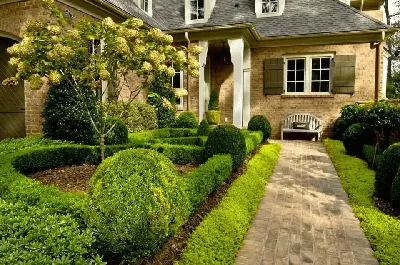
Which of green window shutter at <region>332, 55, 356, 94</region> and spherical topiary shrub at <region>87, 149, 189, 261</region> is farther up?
green window shutter at <region>332, 55, 356, 94</region>

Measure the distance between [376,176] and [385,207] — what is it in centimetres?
60

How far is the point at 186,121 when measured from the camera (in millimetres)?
11891

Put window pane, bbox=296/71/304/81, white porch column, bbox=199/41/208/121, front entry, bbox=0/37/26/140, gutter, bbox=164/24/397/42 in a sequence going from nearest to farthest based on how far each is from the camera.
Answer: front entry, bbox=0/37/26/140 < gutter, bbox=164/24/397/42 < white porch column, bbox=199/41/208/121 < window pane, bbox=296/71/304/81

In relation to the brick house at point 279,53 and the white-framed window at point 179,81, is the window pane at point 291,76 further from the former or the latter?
the white-framed window at point 179,81

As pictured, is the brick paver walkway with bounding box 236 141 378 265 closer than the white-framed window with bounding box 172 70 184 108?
Yes

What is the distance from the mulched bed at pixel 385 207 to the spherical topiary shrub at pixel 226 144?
2565mm

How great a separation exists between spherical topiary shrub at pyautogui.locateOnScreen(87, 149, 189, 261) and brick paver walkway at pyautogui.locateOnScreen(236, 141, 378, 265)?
3.34 feet

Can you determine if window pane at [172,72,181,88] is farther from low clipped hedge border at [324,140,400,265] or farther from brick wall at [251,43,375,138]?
low clipped hedge border at [324,140,400,265]

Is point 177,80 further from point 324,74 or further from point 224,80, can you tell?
point 324,74

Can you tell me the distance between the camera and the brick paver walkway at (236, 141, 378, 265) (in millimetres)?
3230

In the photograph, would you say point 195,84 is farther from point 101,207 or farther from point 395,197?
point 101,207

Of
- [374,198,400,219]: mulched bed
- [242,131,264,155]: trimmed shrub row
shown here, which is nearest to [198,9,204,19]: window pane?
[242,131,264,155]: trimmed shrub row

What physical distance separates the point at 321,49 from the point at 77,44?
10.6m

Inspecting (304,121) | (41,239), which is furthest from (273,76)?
(41,239)
